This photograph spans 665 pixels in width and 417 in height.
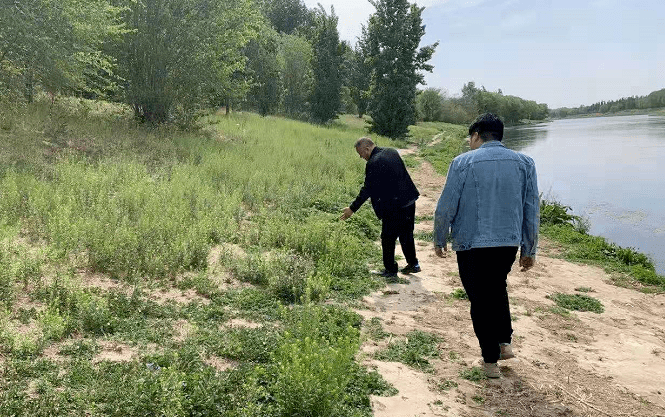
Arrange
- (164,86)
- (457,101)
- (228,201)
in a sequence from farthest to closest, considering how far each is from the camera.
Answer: (457,101), (164,86), (228,201)

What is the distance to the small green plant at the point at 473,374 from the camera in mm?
4126

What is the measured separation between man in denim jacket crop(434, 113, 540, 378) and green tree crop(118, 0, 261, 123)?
14651 mm

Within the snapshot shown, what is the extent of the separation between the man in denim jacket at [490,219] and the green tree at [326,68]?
3828 cm

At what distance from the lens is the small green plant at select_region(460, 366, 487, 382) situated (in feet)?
13.5

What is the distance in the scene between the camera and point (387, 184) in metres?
6.66

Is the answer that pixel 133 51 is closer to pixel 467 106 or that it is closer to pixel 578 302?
pixel 578 302

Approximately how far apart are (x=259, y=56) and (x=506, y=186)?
35118 mm

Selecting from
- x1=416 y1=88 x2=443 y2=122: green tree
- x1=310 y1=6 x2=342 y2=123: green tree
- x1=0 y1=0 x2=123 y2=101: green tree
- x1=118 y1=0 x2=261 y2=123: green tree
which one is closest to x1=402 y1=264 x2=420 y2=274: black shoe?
x1=0 y1=0 x2=123 y2=101: green tree

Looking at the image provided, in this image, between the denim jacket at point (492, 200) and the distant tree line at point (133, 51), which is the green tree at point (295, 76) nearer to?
the distant tree line at point (133, 51)

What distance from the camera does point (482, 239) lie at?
3896mm

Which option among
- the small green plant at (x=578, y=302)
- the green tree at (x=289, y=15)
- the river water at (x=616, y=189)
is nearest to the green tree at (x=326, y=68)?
the river water at (x=616, y=189)

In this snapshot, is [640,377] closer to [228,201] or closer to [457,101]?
[228,201]

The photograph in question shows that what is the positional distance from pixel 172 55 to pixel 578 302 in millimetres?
14877

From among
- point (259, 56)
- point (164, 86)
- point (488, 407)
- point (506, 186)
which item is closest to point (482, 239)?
point (506, 186)
